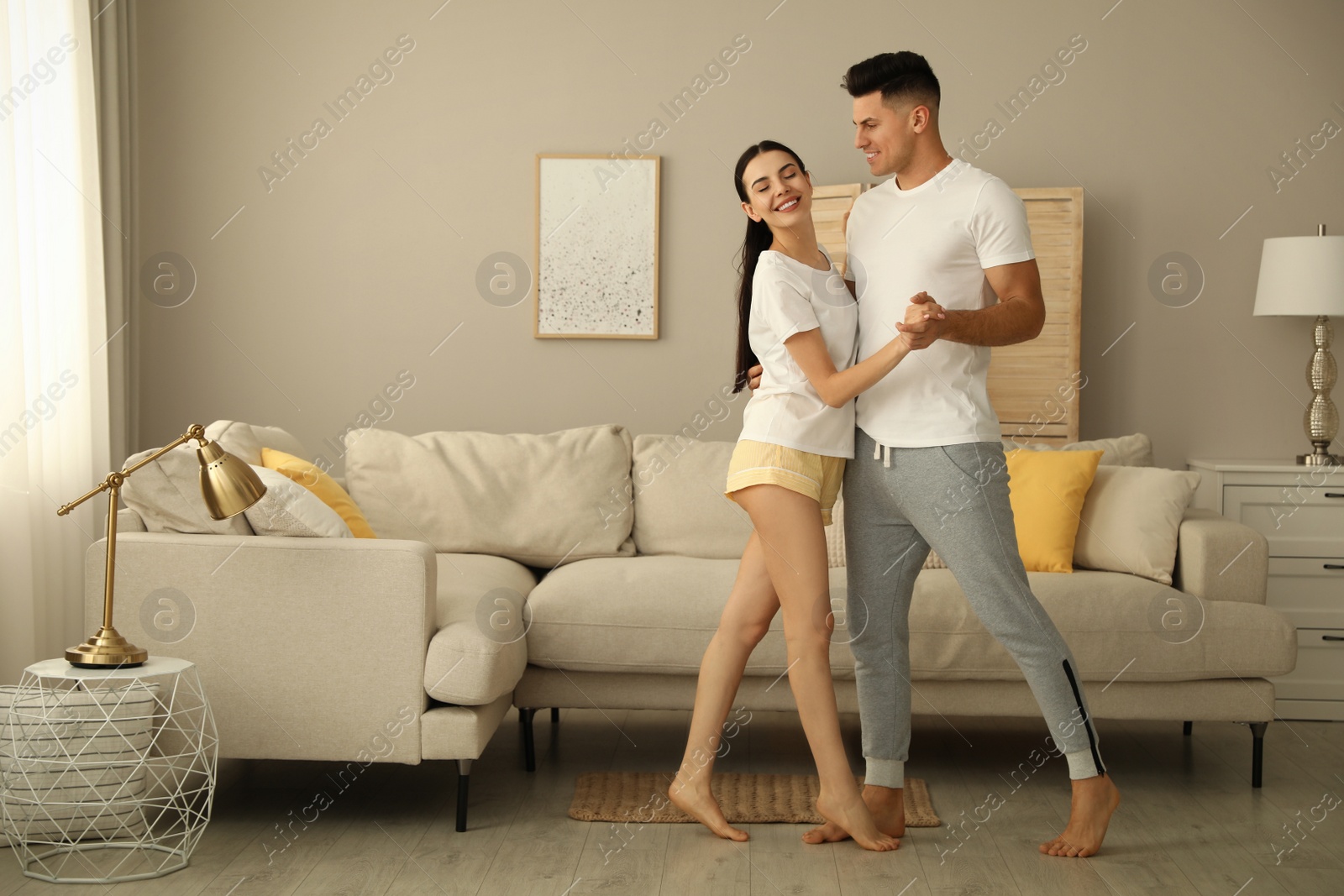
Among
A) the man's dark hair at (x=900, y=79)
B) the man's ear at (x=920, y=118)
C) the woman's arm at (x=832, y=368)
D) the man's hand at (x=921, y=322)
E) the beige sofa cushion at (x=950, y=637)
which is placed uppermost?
the man's dark hair at (x=900, y=79)

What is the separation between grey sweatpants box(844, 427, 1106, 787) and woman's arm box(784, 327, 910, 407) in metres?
0.16

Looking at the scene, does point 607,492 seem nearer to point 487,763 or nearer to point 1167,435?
point 487,763

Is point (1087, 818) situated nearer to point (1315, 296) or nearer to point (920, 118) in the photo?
point (920, 118)

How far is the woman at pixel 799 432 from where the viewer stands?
2.09m

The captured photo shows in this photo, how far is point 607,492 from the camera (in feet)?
10.8

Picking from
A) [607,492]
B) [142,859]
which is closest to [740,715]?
[607,492]

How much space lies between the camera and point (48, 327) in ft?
10.6

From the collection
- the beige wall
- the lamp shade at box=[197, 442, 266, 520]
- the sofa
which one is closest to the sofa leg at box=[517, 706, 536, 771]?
the sofa

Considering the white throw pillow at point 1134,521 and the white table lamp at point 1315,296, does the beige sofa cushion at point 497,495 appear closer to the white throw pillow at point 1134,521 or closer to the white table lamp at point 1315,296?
the white throw pillow at point 1134,521

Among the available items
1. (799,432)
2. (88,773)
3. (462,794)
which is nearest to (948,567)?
(799,432)

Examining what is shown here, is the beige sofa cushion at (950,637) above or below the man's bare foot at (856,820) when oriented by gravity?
above

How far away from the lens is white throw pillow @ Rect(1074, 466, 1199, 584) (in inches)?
114

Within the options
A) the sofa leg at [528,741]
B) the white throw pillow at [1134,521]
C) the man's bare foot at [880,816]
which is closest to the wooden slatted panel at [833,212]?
the white throw pillow at [1134,521]

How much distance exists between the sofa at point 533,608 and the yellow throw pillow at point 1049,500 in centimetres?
10
